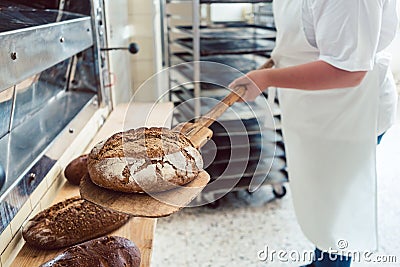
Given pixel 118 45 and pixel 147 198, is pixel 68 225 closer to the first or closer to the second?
pixel 147 198

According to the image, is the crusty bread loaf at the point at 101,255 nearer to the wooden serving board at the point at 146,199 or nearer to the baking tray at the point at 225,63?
the wooden serving board at the point at 146,199

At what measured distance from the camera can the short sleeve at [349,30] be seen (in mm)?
878

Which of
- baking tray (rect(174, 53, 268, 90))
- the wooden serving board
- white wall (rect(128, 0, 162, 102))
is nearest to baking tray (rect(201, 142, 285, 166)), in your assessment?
the wooden serving board

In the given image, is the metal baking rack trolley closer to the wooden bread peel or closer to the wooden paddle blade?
the wooden paddle blade

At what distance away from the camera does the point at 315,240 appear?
4.18 ft

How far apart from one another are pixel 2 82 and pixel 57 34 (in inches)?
11.8

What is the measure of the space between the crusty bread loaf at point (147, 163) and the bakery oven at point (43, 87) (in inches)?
6.9

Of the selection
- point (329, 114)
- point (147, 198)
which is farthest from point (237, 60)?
point (147, 198)

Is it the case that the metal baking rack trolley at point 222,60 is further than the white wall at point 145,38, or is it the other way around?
the white wall at point 145,38

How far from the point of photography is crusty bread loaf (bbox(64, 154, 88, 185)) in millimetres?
959

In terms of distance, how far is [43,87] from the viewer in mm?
1142

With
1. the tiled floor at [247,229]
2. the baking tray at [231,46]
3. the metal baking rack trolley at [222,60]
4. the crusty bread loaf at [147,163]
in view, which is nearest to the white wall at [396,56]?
the tiled floor at [247,229]

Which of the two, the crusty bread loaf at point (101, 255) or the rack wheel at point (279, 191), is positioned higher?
the crusty bread loaf at point (101, 255)

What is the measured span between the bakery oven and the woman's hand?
0.44 metres
